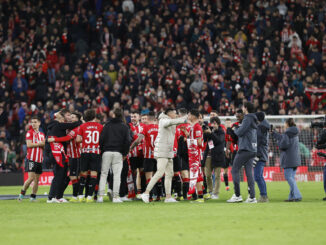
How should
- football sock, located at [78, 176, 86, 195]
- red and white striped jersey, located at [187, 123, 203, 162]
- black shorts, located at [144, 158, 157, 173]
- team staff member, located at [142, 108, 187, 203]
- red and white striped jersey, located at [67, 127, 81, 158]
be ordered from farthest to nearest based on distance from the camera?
1. black shorts, located at [144, 158, 157, 173]
2. red and white striped jersey, located at [67, 127, 81, 158]
3. football sock, located at [78, 176, 86, 195]
4. red and white striped jersey, located at [187, 123, 203, 162]
5. team staff member, located at [142, 108, 187, 203]

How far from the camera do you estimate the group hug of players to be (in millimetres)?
13812

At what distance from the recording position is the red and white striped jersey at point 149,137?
14805 mm

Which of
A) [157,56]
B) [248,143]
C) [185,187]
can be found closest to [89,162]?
[185,187]

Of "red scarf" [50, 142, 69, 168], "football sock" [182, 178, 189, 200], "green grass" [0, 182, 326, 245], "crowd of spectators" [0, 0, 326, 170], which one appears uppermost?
"crowd of spectators" [0, 0, 326, 170]

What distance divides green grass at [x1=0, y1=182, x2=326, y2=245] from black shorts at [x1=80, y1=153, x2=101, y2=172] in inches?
72.3

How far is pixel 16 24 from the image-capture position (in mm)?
31984

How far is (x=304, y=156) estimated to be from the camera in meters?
24.2

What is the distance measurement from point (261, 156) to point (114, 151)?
3.52m

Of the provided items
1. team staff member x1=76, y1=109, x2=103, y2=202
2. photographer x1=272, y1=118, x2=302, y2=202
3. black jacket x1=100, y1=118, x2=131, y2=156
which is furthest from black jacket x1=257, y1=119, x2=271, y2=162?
team staff member x1=76, y1=109, x2=103, y2=202

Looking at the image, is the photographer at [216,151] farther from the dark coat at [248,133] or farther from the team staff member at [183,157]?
the dark coat at [248,133]

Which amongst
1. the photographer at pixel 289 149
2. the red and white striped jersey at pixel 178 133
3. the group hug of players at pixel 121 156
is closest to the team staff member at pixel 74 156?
the group hug of players at pixel 121 156

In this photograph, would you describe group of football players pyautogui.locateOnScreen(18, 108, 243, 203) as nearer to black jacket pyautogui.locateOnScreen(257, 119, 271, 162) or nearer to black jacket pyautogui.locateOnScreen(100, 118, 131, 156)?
black jacket pyautogui.locateOnScreen(100, 118, 131, 156)

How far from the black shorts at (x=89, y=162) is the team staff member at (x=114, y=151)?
0.96 ft

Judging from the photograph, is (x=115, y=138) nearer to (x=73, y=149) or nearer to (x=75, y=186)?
(x=73, y=149)
